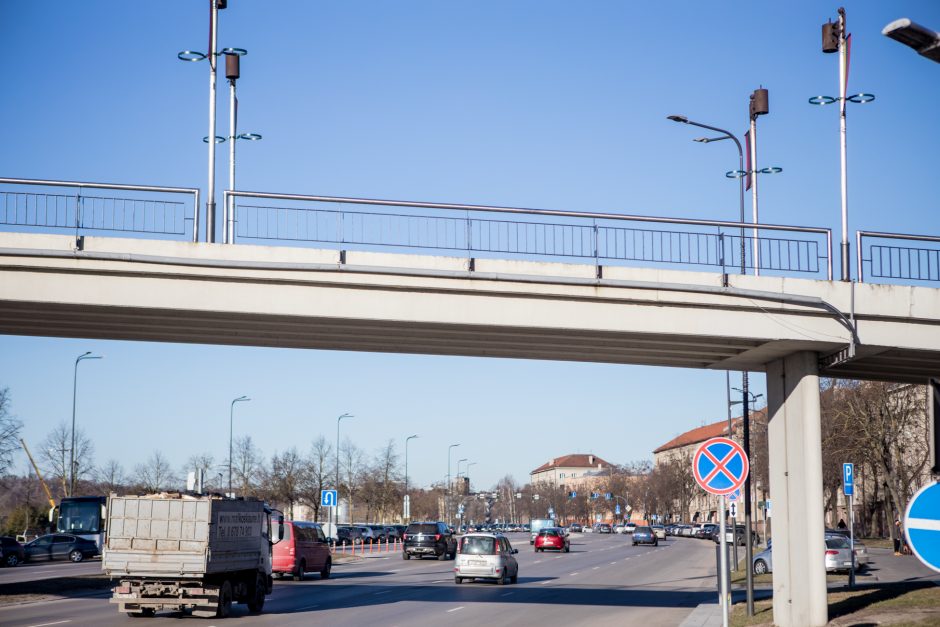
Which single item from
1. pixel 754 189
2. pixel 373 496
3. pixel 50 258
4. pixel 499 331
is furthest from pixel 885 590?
pixel 373 496

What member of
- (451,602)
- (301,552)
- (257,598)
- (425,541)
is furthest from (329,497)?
(257,598)

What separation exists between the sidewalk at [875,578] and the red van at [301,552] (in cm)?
1393

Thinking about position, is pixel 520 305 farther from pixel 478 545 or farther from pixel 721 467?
pixel 478 545

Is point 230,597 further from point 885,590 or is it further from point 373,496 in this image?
point 373,496

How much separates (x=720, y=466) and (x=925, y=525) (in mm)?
8493

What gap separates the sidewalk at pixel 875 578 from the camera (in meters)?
22.1

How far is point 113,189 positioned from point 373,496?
88788 mm

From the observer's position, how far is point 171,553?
2142 centimetres

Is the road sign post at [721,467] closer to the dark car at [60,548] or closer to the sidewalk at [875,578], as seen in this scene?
the sidewalk at [875,578]

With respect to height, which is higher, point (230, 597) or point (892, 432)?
point (892, 432)

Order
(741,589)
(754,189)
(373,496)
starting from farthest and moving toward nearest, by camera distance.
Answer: (373,496)
(741,589)
(754,189)

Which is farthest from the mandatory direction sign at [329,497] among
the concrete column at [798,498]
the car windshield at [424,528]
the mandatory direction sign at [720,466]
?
the mandatory direction sign at [720,466]

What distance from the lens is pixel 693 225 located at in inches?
754

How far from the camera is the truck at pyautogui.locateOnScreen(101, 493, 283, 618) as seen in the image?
21422mm
